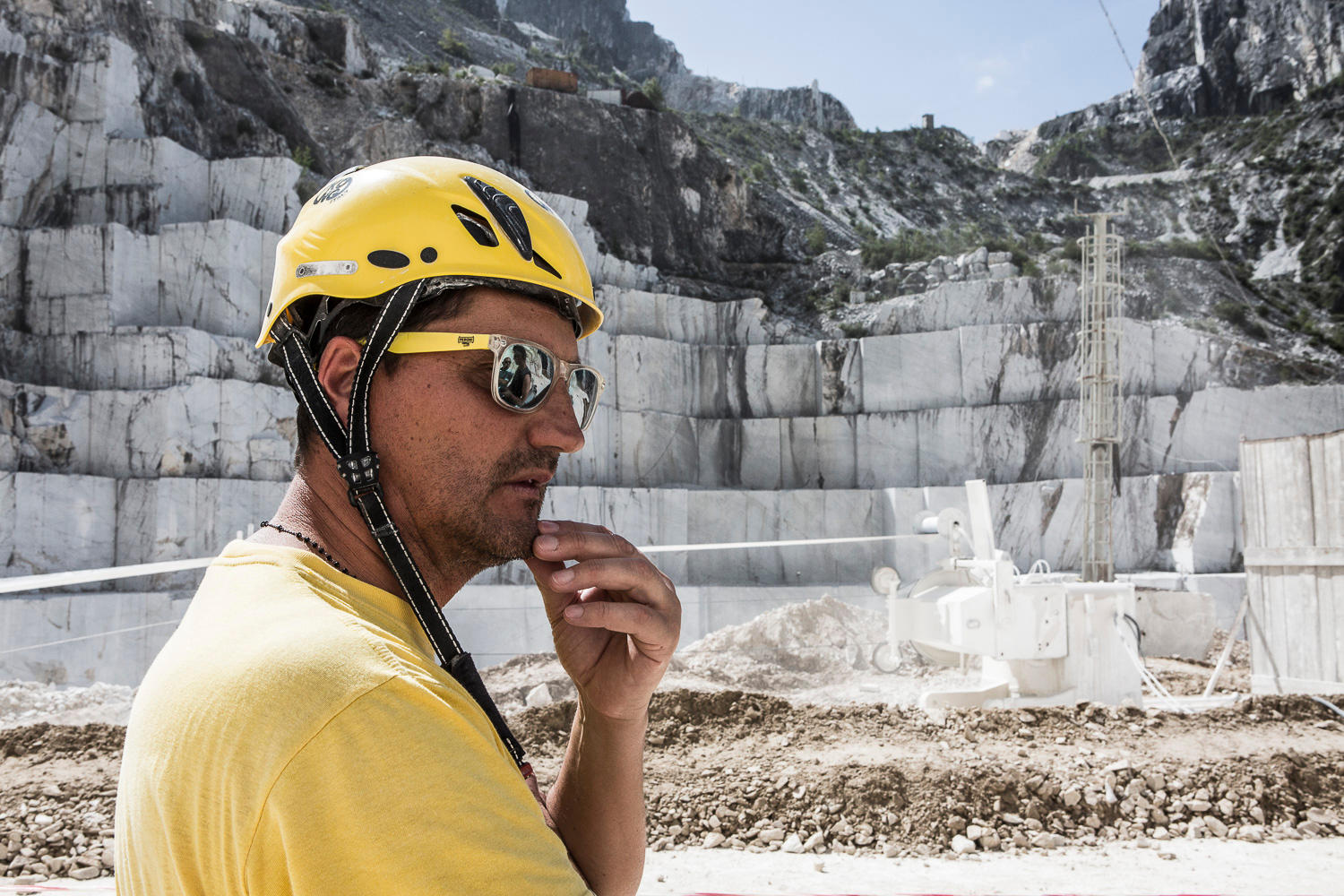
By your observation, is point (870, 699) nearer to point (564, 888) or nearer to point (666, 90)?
point (564, 888)

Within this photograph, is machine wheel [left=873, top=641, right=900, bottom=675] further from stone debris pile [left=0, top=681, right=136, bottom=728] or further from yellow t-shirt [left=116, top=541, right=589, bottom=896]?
yellow t-shirt [left=116, top=541, right=589, bottom=896]

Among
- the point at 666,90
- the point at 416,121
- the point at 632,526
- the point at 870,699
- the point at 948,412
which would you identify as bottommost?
the point at 870,699

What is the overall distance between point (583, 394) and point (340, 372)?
0.35 meters

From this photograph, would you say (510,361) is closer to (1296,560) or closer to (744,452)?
(1296,560)

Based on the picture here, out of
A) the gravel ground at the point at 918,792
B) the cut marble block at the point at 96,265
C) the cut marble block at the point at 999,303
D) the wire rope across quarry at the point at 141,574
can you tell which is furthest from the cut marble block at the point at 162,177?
the cut marble block at the point at 999,303

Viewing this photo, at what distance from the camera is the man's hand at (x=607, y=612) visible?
1.14 m

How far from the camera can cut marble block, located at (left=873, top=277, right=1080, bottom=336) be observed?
23.9 meters

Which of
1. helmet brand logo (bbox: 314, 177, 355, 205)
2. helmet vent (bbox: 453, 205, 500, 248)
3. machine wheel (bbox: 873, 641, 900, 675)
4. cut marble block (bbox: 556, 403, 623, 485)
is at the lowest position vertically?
machine wheel (bbox: 873, 641, 900, 675)

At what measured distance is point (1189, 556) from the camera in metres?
19.2

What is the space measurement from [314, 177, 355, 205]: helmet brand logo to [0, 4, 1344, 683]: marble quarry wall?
41.9ft

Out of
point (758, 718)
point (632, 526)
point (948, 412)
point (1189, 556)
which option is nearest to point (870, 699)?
point (758, 718)

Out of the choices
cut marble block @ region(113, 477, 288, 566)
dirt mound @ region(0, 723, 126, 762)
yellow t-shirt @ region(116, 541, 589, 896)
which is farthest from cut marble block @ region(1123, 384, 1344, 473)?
yellow t-shirt @ region(116, 541, 589, 896)

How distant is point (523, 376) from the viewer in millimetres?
1155

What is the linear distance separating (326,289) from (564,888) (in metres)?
0.68
